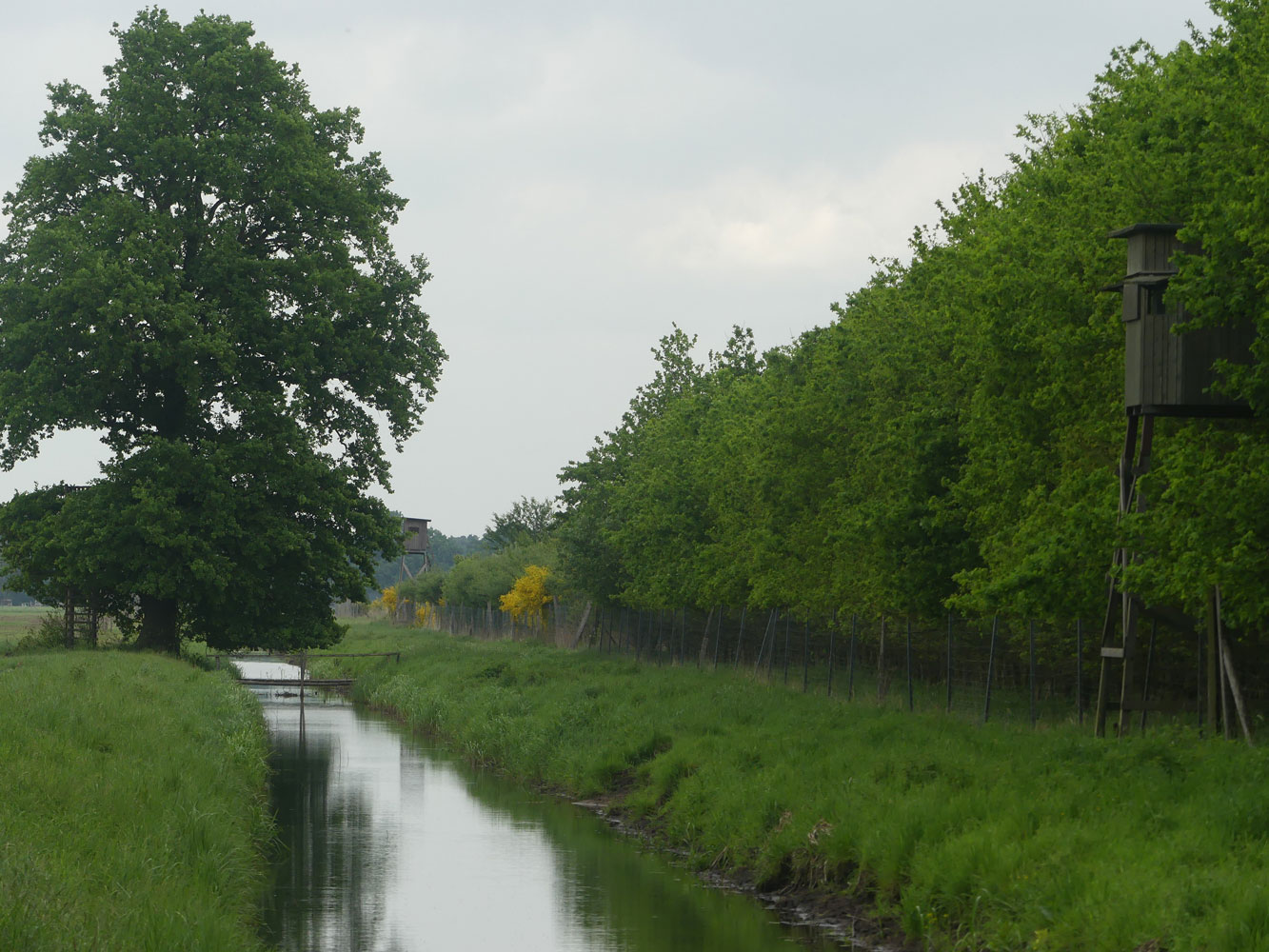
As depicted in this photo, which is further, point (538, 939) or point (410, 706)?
point (410, 706)

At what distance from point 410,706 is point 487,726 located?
1130cm

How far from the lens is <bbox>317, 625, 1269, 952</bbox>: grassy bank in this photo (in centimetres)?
1293

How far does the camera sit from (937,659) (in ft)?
115

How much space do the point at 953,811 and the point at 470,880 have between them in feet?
25.3

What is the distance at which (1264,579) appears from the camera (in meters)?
17.4

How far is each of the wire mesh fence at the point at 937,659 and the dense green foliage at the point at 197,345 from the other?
11.9m

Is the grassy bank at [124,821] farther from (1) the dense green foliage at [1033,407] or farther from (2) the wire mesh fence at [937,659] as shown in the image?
(2) the wire mesh fence at [937,659]

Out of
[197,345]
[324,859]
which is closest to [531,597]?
[197,345]

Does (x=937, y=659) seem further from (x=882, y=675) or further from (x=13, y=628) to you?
(x=13, y=628)

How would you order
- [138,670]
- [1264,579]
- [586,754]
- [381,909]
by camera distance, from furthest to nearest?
[138,670] → [586,754] → [381,909] → [1264,579]

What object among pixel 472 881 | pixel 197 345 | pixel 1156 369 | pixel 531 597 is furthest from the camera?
pixel 531 597

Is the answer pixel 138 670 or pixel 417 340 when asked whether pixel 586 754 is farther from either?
pixel 417 340

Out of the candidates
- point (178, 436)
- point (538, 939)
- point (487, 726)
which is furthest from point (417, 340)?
point (538, 939)

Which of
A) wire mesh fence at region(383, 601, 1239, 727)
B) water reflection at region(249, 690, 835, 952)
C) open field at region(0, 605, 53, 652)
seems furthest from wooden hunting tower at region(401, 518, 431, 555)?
water reflection at region(249, 690, 835, 952)
